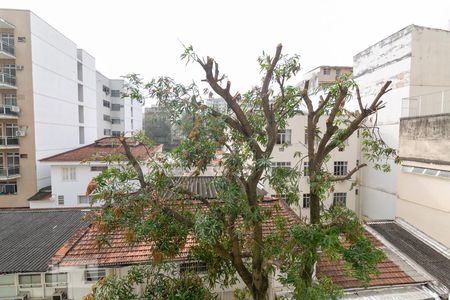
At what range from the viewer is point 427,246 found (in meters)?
9.27

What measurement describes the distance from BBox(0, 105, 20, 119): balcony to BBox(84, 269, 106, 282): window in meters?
16.4

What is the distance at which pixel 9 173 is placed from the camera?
59.6 ft

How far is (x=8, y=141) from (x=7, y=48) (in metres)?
5.86

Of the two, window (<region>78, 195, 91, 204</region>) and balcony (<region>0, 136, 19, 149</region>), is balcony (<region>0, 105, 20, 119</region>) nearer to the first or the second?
balcony (<region>0, 136, 19, 149</region>)

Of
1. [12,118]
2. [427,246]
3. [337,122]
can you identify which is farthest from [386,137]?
[12,118]

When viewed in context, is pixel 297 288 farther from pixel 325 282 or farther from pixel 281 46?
pixel 281 46

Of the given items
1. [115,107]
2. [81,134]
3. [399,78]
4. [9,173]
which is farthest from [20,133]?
[399,78]

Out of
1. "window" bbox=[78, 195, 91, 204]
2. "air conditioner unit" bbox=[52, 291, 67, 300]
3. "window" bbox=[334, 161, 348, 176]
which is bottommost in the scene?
"window" bbox=[78, 195, 91, 204]

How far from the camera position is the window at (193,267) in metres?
5.40

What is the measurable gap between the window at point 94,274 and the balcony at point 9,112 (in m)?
16.4

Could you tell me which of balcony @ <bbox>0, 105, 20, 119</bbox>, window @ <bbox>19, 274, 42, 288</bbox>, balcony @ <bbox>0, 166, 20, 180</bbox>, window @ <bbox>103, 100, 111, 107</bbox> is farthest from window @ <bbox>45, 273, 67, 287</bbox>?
window @ <bbox>103, 100, 111, 107</bbox>

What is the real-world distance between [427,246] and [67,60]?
26.2 metres

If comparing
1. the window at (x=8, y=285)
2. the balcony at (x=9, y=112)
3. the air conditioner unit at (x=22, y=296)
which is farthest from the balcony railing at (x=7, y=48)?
the air conditioner unit at (x=22, y=296)

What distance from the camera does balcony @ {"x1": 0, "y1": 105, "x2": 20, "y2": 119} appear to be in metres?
17.7
